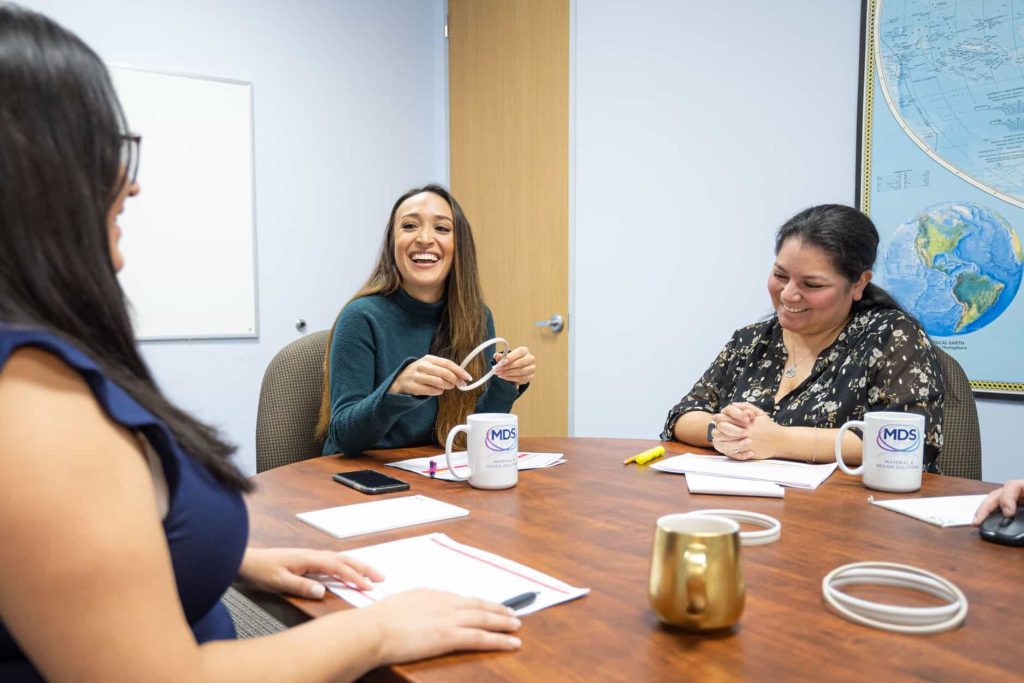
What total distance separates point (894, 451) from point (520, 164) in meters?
2.57

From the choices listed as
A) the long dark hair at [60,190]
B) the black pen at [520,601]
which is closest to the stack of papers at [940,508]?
the black pen at [520,601]

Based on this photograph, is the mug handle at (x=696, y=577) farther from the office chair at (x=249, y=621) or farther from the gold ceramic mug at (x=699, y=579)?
the office chair at (x=249, y=621)

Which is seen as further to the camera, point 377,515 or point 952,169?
point 952,169

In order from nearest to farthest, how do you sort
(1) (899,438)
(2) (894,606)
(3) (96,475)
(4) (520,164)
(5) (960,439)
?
(3) (96,475) < (2) (894,606) < (1) (899,438) < (5) (960,439) < (4) (520,164)

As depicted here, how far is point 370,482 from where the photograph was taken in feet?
4.30

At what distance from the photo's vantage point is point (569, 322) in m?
3.33

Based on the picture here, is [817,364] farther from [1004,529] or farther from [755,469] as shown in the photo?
[1004,529]

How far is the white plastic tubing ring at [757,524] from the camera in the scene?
0.96 meters

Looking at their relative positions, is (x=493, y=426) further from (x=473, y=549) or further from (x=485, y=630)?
(x=485, y=630)

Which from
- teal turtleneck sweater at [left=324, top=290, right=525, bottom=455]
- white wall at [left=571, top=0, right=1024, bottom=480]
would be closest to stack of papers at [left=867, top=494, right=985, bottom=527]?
teal turtleneck sweater at [left=324, top=290, right=525, bottom=455]

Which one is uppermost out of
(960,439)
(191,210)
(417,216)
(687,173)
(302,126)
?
(302,126)

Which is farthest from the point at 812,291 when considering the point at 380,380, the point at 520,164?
the point at 520,164

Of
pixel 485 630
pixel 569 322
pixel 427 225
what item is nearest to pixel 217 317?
pixel 569 322

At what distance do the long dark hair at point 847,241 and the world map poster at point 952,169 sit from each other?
419mm
